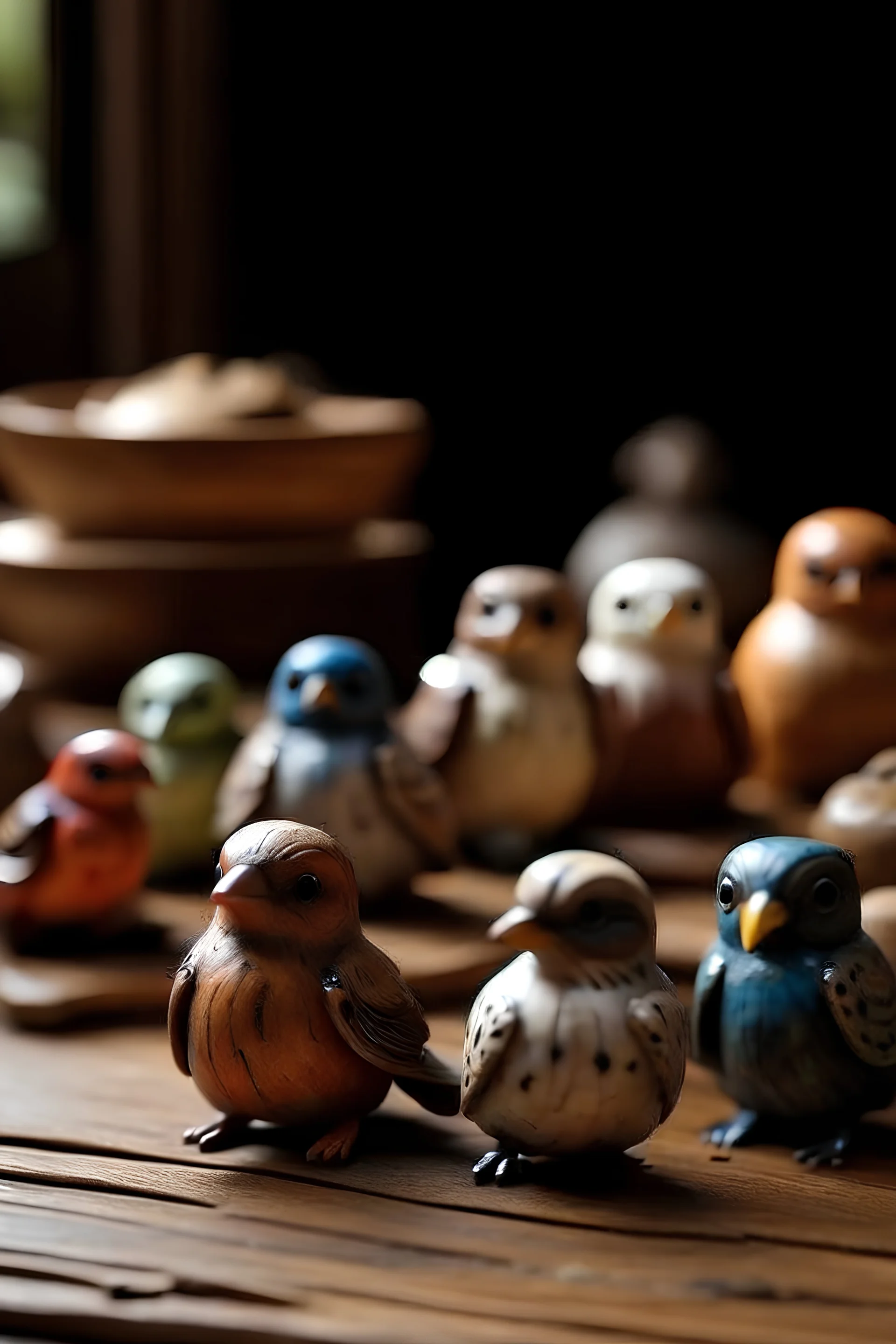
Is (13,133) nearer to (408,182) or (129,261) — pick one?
(129,261)

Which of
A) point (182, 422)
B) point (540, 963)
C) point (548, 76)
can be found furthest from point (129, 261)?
point (540, 963)

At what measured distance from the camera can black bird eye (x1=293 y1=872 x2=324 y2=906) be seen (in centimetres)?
116

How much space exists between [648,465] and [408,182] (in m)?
0.65

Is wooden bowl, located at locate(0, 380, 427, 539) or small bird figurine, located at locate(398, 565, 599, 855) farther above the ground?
wooden bowl, located at locate(0, 380, 427, 539)

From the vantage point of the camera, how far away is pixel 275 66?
2.81 m

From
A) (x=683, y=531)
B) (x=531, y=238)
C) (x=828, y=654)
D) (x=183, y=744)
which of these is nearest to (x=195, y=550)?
(x=183, y=744)

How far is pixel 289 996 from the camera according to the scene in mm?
1159

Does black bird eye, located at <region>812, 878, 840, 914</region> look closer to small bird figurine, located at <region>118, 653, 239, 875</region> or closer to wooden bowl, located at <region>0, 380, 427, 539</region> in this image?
small bird figurine, located at <region>118, 653, 239, 875</region>

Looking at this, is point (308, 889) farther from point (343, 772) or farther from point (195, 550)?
point (195, 550)

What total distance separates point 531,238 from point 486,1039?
6.40 ft

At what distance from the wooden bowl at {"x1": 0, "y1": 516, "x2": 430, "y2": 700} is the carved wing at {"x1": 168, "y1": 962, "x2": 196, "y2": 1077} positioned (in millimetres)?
811

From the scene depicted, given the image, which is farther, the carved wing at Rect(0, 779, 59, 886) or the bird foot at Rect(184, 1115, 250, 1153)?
the carved wing at Rect(0, 779, 59, 886)

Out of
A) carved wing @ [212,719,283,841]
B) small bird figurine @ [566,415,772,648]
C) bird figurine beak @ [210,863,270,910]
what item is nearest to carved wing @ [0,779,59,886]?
carved wing @ [212,719,283,841]

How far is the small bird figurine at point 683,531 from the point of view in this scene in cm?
245
